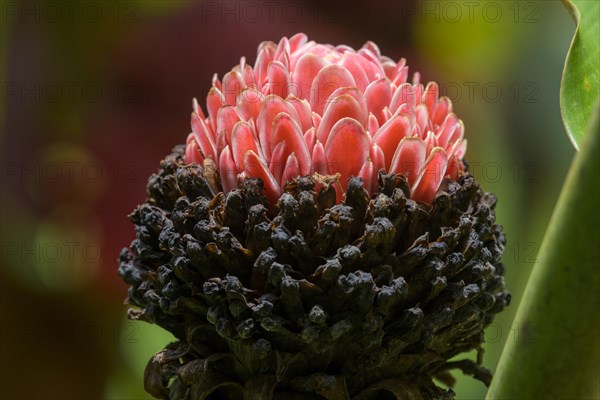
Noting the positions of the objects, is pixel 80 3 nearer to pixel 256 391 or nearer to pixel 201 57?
pixel 201 57

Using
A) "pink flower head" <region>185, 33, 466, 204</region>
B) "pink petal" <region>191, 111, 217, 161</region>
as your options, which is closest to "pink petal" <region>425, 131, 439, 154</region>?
"pink flower head" <region>185, 33, 466, 204</region>

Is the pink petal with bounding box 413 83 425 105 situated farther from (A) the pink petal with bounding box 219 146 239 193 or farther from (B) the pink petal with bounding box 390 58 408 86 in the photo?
(A) the pink petal with bounding box 219 146 239 193

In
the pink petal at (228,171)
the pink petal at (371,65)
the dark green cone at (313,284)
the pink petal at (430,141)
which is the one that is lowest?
the dark green cone at (313,284)

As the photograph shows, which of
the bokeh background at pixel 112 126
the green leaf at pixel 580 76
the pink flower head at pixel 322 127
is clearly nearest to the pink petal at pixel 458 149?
the pink flower head at pixel 322 127

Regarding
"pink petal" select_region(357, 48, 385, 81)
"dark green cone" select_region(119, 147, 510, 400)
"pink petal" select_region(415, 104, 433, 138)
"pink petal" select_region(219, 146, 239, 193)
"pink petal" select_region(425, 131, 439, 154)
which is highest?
"pink petal" select_region(357, 48, 385, 81)

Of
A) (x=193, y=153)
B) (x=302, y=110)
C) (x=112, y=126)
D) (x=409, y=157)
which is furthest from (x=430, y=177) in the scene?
(x=112, y=126)

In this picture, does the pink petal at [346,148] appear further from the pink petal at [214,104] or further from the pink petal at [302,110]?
the pink petal at [214,104]

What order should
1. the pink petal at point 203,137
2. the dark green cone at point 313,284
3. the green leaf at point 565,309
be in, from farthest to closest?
the pink petal at point 203,137 → the dark green cone at point 313,284 → the green leaf at point 565,309
